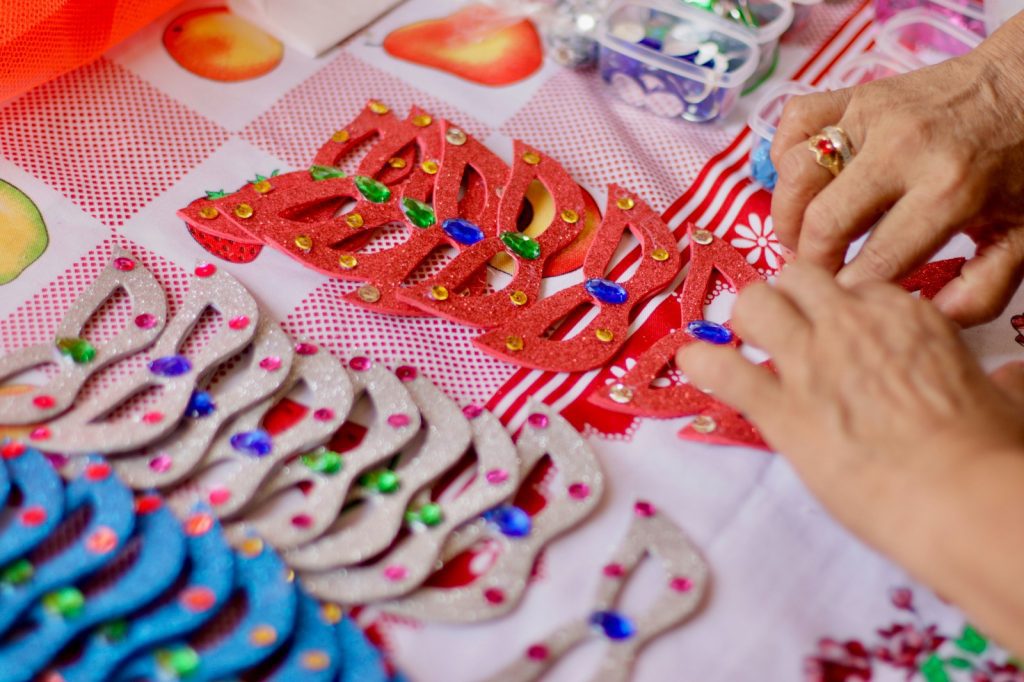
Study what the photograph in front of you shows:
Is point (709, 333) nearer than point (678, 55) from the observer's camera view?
Yes

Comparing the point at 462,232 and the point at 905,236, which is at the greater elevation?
the point at 905,236

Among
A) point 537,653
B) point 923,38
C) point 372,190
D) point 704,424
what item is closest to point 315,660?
point 537,653

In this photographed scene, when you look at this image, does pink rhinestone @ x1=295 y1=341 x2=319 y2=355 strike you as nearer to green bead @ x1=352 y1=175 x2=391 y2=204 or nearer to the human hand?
green bead @ x1=352 y1=175 x2=391 y2=204

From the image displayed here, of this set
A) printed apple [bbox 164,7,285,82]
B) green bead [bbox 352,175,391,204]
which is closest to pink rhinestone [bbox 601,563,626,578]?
green bead [bbox 352,175,391,204]

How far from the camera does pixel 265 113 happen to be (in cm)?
112

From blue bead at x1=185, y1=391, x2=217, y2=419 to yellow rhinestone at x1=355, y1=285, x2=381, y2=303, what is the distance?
185mm

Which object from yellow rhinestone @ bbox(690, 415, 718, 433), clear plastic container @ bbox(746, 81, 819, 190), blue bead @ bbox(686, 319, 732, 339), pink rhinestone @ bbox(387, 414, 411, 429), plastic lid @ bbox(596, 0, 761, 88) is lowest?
pink rhinestone @ bbox(387, 414, 411, 429)

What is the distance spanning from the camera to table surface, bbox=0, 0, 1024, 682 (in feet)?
2.47

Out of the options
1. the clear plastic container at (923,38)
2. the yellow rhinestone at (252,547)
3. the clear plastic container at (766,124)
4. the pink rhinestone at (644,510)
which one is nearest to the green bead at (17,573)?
the yellow rhinestone at (252,547)

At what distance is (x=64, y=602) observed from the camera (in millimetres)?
673

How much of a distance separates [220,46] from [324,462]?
2.14 feet

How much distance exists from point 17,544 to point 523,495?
393mm

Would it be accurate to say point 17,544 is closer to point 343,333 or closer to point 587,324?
point 343,333

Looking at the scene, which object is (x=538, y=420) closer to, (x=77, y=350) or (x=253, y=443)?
(x=253, y=443)
